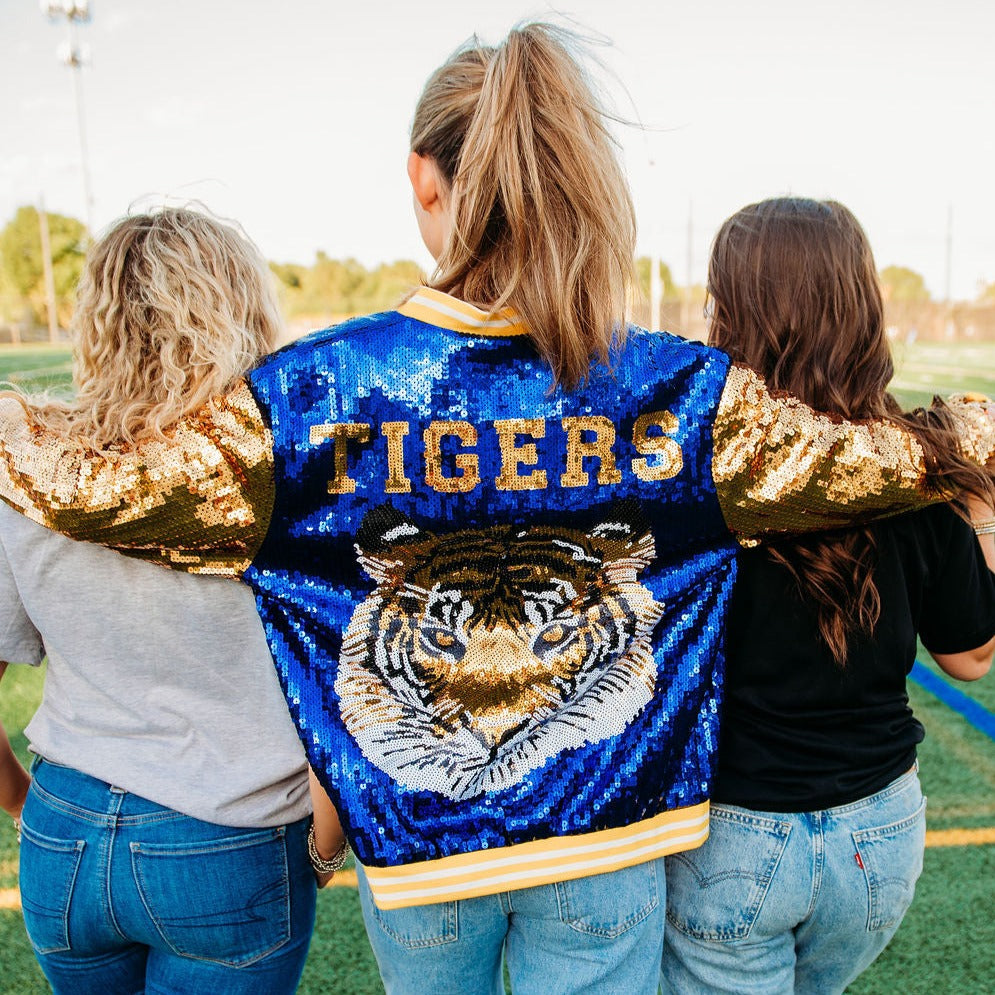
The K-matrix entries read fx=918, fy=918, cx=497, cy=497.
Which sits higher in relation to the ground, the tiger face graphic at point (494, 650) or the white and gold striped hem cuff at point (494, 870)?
the tiger face graphic at point (494, 650)

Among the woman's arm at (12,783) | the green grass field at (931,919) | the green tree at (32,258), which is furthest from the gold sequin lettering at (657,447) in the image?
the green tree at (32,258)

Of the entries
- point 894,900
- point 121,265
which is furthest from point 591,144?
point 894,900

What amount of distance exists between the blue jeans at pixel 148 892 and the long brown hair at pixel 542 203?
86cm

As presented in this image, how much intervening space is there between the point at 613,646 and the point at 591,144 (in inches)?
25.7

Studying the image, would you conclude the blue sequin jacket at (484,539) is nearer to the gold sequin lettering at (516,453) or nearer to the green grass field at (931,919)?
the gold sequin lettering at (516,453)

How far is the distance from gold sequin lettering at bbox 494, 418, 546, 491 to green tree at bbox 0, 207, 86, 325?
202 feet

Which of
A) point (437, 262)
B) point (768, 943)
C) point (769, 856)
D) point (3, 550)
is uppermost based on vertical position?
point (437, 262)

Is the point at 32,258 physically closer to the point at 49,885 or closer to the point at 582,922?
the point at 49,885

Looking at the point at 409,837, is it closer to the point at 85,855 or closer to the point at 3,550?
the point at 85,855

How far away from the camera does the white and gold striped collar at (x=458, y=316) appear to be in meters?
1.12

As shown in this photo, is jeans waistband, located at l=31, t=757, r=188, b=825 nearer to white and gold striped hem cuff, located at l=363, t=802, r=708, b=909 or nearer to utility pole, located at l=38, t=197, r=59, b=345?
white and gold striped hem cuff, located at l=363, t=802, r=708, b=909

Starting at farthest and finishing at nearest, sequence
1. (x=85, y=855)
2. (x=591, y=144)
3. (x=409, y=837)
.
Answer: (x=85, y=855) → (x=409, y=837) → (x=591, y=144)

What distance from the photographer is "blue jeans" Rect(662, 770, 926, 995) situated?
137cm

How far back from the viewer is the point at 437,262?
1.21 meters
